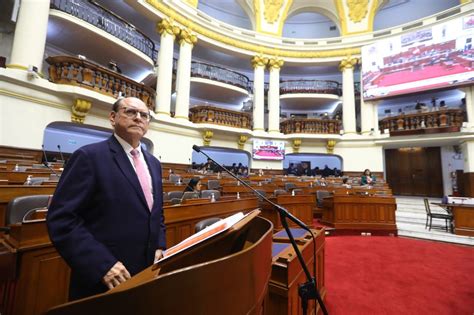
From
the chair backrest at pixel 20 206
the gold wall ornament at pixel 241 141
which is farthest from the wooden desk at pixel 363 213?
the gold wall ornament at pixel 241 141

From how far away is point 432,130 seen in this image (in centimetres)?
944

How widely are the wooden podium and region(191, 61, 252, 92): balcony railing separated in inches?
428

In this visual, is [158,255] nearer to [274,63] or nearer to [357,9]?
[274,63]

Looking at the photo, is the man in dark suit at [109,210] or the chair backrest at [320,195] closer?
the man in dark suit at [109,210]

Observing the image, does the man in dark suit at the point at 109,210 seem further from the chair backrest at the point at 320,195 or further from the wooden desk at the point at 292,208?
the chair backrest at the point at 320,195

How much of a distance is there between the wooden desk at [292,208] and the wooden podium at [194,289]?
361 centimetres

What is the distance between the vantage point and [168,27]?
8742 millimetres

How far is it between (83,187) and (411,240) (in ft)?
17.7

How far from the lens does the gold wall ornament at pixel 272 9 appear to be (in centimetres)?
1204

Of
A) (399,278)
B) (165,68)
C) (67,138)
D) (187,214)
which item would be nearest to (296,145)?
(165,68)

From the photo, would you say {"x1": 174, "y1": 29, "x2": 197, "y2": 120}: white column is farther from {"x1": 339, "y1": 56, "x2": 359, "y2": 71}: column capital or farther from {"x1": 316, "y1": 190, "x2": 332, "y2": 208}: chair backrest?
{"x1": 339, "y1": 56, "x2": 359, "y2": 71}: column capital

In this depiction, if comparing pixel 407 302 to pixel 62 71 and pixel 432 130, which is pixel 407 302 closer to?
pixel 62 71

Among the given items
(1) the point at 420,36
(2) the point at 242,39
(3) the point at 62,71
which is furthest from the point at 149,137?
(1) the point at 420,36

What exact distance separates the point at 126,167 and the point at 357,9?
594 inches
